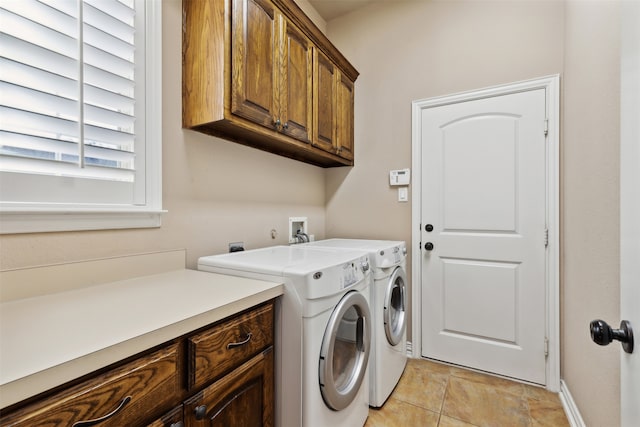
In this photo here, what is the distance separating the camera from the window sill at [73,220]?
936 mm

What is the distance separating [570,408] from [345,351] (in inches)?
53.1

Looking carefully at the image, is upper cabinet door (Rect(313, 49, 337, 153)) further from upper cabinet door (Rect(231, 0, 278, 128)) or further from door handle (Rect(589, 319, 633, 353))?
door handle (Rect(589, 319, 633, 353))

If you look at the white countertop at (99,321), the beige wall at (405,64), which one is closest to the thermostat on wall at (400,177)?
the beige wall at (405,64)

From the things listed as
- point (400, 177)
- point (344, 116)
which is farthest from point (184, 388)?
point (344, 116)

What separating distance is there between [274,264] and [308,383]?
0.47 m

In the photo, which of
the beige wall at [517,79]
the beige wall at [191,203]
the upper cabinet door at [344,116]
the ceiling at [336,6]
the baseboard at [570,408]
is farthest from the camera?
the ceiling at [336,6]

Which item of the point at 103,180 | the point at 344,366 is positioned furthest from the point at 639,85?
the point at 103,180

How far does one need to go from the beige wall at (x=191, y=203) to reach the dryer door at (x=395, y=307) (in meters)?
0.84

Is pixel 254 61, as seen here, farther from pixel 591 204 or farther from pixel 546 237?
pixel 546 237

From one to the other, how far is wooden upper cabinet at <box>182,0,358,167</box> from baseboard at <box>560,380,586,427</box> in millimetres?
2061

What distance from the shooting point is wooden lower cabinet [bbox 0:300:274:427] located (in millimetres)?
558

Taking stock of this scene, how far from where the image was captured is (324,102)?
6.72 ft

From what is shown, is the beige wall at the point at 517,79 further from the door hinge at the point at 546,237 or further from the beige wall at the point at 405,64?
the door hinge at the point at 546,237

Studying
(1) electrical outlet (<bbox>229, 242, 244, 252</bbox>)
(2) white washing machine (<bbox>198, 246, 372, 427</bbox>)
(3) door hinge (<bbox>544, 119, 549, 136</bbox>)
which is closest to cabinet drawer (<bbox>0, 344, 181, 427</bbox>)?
(2) white washing machine (<bbox>198, 246, 372, 427</bbox>)
